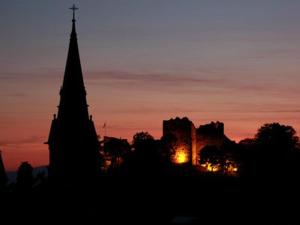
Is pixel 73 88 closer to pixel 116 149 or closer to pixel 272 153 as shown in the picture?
pixel 272 153

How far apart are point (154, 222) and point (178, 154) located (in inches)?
2695

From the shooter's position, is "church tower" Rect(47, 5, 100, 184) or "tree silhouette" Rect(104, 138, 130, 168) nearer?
"church tower" Rect(47, 5, 100, 184)

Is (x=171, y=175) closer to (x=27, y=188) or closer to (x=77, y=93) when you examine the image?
(x=77, y=93)

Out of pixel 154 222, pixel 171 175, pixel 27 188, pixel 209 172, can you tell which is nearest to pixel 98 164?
Result: pixel 154 222

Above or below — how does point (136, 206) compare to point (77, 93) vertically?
below

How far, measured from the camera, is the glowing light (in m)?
154

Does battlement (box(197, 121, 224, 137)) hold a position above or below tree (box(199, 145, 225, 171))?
above

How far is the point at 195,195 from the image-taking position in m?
115

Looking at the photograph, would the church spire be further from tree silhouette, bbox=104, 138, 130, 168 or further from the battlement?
the battlement

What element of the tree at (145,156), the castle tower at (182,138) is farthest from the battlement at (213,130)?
the tree at (145,156)

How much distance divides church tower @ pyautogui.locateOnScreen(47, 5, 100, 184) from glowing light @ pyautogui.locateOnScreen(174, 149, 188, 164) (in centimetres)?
5919

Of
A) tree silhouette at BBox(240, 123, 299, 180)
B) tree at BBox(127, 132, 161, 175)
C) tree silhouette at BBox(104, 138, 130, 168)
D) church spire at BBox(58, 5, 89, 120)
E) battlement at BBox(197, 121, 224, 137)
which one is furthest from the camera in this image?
battlement at BBox(197, 121, 224, 137)

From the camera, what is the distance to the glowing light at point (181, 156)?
154 meters

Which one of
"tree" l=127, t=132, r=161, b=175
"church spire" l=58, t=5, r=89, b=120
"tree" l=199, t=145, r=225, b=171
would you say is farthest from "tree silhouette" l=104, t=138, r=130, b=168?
"church spire" l=58, t=5, r=89, b=120
